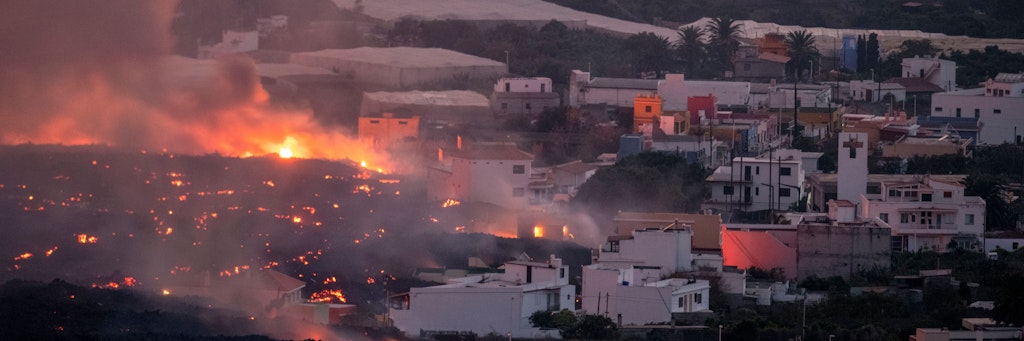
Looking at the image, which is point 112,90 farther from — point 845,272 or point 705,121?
point 845,272

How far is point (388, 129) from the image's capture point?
4669cm

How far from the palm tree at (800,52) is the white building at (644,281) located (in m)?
26.0

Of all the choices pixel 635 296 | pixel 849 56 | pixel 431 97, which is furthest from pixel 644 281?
pixel 849 56

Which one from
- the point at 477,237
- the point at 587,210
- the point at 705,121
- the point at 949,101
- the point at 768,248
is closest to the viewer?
the point at 768,248

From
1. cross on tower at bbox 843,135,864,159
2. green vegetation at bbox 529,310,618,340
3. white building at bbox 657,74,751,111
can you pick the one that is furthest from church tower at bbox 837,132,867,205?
green vegetation at bbox 529,310,618,340

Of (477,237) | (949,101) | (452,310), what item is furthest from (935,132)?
Answer: (452,310)

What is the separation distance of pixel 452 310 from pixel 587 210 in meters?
10.4

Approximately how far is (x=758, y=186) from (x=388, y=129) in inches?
341

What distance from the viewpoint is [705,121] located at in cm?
4772

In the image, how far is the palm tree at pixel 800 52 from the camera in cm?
5884

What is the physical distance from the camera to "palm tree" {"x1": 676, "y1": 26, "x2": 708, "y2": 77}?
59.2m

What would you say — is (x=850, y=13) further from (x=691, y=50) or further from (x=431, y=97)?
(x=431, y=97)

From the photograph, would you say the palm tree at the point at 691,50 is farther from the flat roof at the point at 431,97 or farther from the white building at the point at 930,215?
the white building at the point at 930,215

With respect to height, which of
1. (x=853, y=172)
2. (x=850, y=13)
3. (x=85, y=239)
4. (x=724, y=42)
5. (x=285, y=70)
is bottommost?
(x=85, y=239)
